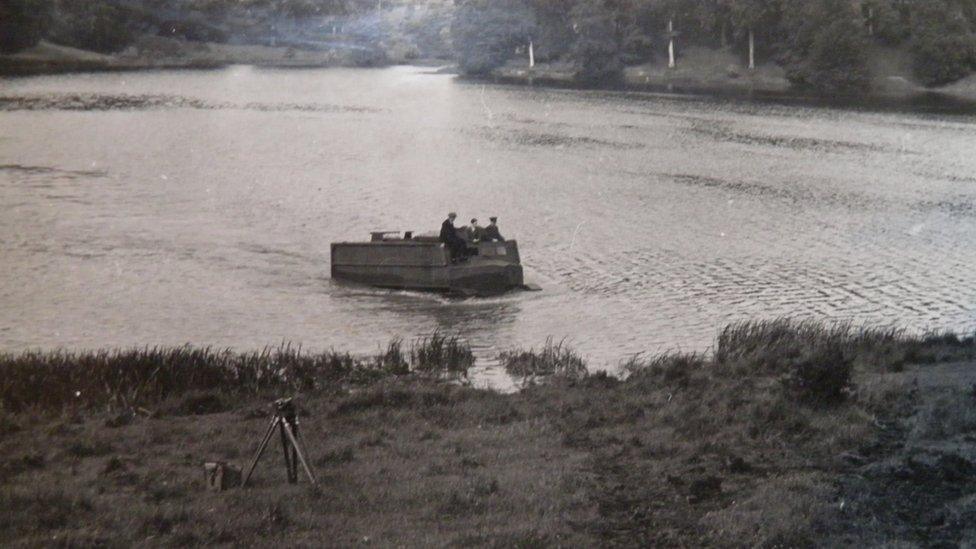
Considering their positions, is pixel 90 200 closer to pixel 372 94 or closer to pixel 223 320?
pixel 223 320

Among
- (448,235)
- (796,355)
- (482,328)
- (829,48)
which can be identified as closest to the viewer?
(796,355)

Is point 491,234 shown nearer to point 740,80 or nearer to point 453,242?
point 453,242

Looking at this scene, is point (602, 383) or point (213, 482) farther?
point (602, 383)

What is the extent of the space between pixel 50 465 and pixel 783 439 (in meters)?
11.7

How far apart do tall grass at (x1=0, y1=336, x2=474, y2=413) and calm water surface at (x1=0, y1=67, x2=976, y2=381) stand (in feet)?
17.2

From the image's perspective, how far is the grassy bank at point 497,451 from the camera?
46.5 feet

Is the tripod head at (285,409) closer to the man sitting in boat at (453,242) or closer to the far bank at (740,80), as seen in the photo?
the man sitting in boat at (453,242)

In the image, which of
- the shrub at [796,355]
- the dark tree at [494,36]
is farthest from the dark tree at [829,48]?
the shrub at [796,355]

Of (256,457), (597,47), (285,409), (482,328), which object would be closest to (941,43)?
(597,47)

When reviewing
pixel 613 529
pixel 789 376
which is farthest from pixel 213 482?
pixel 789 376

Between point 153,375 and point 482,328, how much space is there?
1424 cm

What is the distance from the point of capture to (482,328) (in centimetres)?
3631

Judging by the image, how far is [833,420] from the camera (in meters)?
20.0

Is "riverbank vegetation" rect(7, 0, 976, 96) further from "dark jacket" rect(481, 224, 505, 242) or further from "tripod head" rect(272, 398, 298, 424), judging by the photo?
"tripod head" rect(272, 398, 298, 424)
